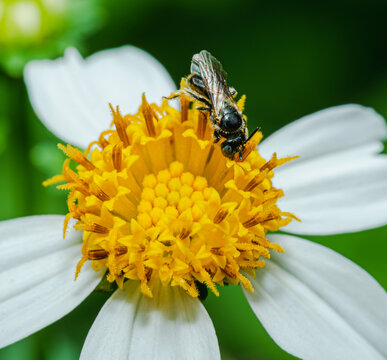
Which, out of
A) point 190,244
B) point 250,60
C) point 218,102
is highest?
point 250,60


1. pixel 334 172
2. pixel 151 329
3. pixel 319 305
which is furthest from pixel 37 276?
pixel 334 172

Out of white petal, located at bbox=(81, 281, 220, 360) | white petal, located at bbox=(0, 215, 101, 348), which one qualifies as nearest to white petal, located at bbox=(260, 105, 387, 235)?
white petal, located at bbox=(81, 281, 220, 360)

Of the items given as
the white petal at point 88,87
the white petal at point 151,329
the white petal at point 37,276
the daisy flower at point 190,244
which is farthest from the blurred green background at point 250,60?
the white petal at point 151,329

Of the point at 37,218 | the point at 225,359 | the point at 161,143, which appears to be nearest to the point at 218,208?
the point at 161,143

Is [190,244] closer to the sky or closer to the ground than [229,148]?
closer to the ground

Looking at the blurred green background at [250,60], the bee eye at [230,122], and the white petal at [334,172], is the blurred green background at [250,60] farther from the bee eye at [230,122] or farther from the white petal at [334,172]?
the bee eye at [230,122]

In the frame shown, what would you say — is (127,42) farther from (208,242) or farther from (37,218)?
(208,242)

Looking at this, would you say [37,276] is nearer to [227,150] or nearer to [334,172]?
[227,150]

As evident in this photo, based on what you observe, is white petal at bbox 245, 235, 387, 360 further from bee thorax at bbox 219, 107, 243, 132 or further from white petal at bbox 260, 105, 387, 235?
bee thorax at bbox 219, 107, 243, 132
